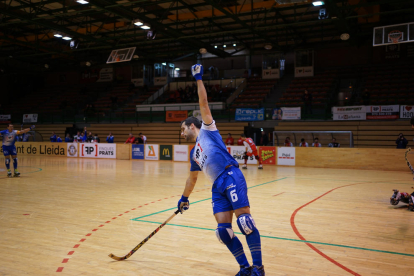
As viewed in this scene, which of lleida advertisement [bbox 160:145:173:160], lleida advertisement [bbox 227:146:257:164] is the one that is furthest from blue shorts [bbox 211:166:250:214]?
lleida advertisement [bbox 160:145:173:160]

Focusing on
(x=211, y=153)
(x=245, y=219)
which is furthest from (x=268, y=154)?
(x=245, y=219)

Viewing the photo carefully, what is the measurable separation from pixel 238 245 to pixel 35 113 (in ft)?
119

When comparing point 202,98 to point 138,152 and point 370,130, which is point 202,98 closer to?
point 138,152

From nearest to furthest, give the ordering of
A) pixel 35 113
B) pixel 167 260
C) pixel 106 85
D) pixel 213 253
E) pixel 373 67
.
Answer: pixel 167 260, pixel 213 253, pixel 373 67, pixel 35 113, pixel 106 85

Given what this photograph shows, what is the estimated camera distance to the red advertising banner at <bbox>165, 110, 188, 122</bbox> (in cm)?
2859

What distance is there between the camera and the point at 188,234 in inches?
235

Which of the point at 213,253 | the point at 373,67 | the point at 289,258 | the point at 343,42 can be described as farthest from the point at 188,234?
the point at 343,42

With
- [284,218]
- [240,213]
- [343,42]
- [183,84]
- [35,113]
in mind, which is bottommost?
[284,218]

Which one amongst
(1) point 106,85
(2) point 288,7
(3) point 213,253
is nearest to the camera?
(3) point 213,253

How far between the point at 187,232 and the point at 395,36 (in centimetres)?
1840

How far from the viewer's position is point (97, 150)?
25781mm

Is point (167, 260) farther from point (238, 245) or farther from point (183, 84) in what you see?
point (183, 84)

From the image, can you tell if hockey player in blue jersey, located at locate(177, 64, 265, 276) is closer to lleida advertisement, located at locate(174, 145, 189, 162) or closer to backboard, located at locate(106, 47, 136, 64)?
lleida advertisement, located at locate(174, 145, 189, 162)

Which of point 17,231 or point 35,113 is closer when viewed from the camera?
point 17,231
